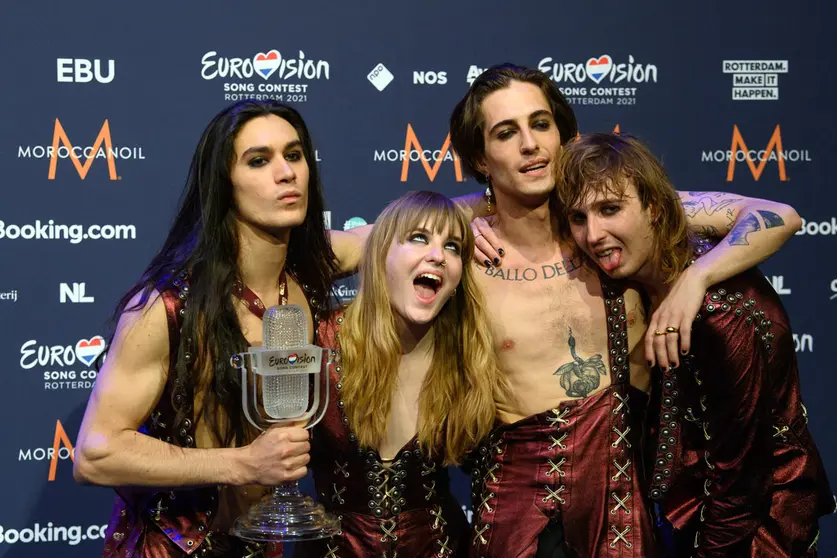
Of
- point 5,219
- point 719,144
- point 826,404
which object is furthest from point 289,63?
point 826,404

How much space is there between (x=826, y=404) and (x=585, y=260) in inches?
85.2

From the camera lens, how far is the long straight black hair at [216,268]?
2.83 meters

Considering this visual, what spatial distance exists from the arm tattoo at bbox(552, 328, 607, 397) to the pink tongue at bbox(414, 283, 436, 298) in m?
0.54

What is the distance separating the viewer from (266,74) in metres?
4.34

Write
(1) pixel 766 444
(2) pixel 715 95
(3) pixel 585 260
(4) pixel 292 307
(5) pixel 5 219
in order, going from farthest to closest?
1. (2) pixel 715 95
2. (5) pixel 5 219
3. (3) pixel 585 260
4. (1) pixel 766 444
5. (4) pixel 292 307

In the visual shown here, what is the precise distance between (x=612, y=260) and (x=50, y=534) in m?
2.95

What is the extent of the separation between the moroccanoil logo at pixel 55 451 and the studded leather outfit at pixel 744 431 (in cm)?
268

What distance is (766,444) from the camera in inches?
119

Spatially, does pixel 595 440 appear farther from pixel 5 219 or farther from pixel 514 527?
pixel 5 219

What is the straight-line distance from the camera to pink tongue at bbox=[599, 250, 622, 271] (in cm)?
304

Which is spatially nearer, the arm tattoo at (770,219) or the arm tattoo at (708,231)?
the arm tattoo at (770,219)

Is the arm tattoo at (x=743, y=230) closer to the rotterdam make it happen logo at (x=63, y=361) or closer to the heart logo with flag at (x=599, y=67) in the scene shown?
the heart logo with flag at (x=599, y=67)

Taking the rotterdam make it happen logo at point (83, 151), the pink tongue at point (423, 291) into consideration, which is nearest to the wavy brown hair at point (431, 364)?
the pink tongue at point (423, 291)

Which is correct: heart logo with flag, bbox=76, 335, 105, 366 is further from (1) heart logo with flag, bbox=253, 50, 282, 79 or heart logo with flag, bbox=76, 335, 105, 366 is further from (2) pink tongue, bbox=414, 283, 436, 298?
(2) pink tongue, bbox=414, 283, 436, 298
